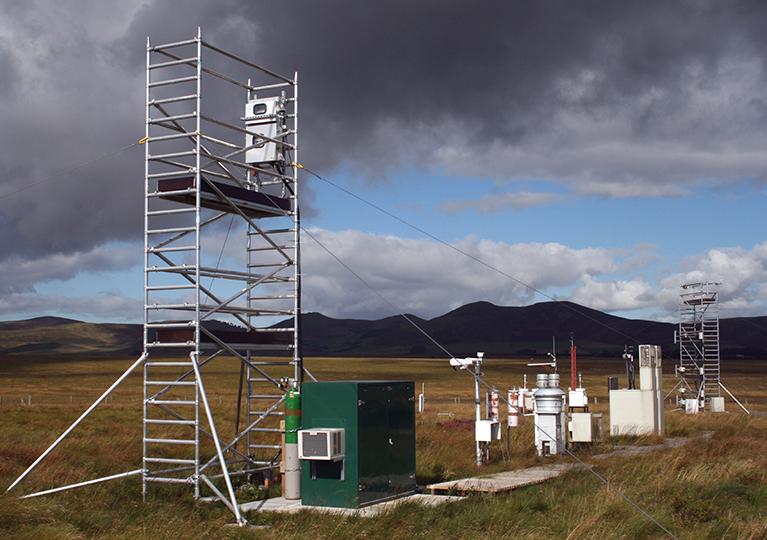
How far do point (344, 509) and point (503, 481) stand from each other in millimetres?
3872

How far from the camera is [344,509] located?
16297 millimetres

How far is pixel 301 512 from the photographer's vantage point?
15.6 meters

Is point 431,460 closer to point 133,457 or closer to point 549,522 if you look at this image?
point 133,457

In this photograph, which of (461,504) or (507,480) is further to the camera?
(507,480)

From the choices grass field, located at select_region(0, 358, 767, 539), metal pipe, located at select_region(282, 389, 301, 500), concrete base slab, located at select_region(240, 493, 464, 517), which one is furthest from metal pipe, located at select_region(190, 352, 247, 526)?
metal pipe, located at select_region(282, 389, 301, 500)

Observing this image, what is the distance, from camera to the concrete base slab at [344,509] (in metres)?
15.8

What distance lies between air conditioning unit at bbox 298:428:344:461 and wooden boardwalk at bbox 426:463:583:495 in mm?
2108

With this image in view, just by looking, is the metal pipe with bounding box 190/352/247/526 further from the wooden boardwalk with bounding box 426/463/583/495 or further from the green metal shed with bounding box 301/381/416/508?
the wooden boardwalk with bounding box 426/463/583/495

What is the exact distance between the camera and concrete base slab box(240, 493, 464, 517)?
1578cm

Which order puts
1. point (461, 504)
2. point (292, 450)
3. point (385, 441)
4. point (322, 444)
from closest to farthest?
point (461, 504), point (322, 444), point (292, 450), point (385, 441)

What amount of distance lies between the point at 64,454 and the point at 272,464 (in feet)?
16.8

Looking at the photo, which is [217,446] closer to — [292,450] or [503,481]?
[292,450]

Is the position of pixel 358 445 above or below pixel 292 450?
above

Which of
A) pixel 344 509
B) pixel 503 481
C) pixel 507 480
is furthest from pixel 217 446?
pixel 507 480
